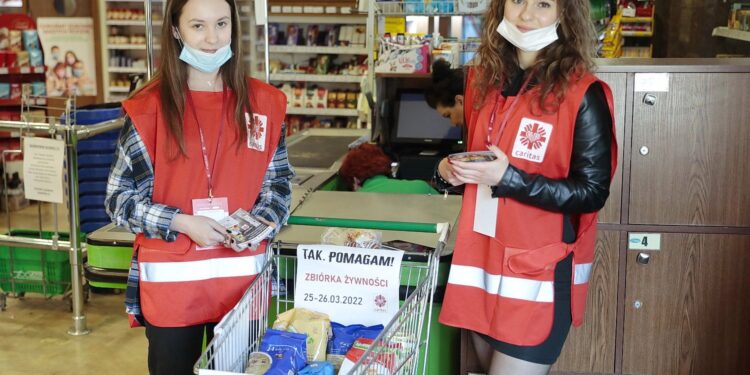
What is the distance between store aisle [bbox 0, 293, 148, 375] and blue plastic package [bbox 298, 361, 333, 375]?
244cm

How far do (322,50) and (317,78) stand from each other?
30cm

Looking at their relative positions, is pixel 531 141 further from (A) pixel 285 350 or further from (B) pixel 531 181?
(A) pixel 285 350

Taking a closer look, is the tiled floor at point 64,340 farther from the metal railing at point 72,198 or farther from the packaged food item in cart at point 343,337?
the packaged food item in cart at point 343,337

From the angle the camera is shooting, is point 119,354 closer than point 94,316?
Yes

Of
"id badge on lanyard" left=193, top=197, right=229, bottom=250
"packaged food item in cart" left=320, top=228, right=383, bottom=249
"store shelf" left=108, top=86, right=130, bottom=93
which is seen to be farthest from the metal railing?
"store shelf" left=108, top=86, right=130, bottom=93

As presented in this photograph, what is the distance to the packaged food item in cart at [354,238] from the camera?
7.02 ft

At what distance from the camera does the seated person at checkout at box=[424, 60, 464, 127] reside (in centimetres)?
425

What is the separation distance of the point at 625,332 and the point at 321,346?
1047 mm

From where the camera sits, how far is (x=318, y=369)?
5.93ft

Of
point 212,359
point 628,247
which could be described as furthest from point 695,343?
point 212,359

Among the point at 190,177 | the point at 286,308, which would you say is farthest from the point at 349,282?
the point at 190,177

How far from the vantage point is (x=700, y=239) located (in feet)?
7.86

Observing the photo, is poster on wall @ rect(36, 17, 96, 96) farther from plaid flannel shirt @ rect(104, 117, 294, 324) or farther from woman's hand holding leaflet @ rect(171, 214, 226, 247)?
woman's hand holding leaflet @ rect(171, 214, 226, 247)

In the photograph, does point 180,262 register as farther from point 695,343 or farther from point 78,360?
point 78,360
